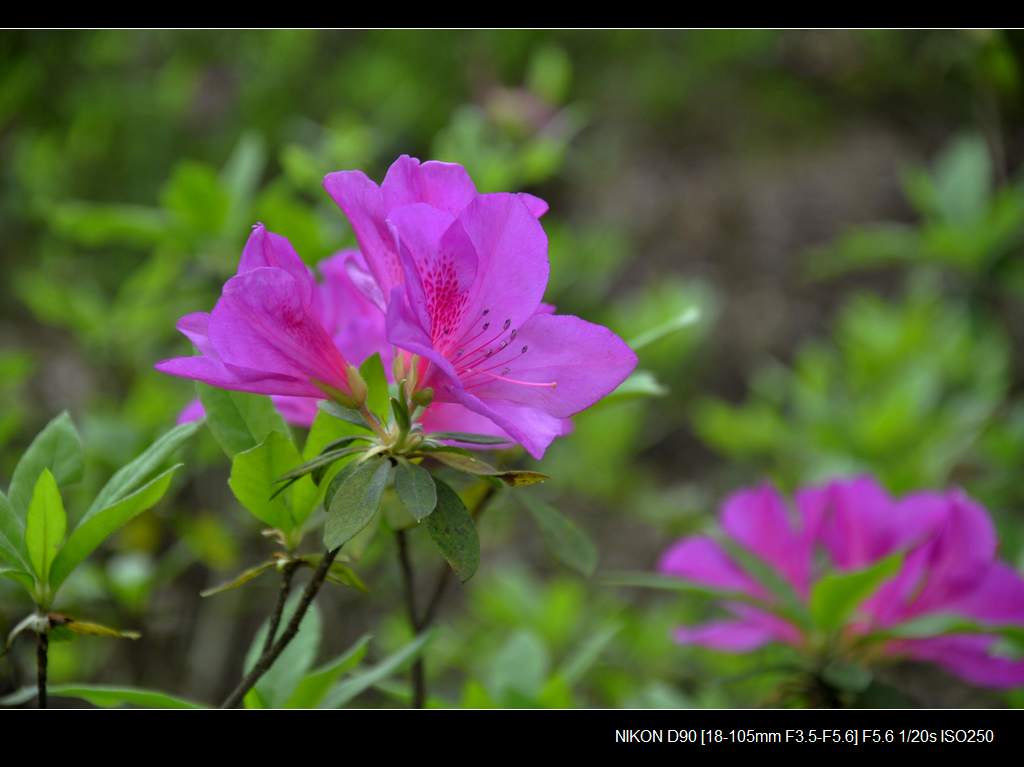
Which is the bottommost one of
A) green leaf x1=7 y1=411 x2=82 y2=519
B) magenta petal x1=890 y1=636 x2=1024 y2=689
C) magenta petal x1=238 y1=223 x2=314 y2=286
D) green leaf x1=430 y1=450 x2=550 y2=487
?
magenta petal x1=890 y1=636 x2=1024 y2=689

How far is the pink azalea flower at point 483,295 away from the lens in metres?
0.56

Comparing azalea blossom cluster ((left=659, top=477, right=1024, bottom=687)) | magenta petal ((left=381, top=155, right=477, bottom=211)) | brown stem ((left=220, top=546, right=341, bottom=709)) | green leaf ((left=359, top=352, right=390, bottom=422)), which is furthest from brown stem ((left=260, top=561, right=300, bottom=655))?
azalea blossom cluster ((left=659, top=477, right=1024, bottom=687))

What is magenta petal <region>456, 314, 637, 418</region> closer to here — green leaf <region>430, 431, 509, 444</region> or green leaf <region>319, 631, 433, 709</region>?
green leaf <region>430, 431, 509, 444</region>

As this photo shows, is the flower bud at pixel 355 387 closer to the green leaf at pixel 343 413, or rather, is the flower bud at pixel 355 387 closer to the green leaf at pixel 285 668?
the green leaf at pixel 343 413

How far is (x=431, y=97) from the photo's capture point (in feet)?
9.31

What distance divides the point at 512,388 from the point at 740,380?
2412 mm

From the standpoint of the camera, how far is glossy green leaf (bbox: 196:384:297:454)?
631mm

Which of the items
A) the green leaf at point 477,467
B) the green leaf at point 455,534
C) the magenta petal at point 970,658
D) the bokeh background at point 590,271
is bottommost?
the green leaf at point 455,534

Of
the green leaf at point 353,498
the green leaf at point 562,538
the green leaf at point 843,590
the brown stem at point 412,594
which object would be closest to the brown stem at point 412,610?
the brown stem at point 412,594

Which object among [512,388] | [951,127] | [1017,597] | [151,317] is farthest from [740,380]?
[512,388]

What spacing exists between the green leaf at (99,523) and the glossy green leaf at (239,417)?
0.05 metres

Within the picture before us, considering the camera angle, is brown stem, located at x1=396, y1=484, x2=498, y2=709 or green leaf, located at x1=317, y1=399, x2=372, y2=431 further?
brown stem, located at x1=396, y1=484, x2=498, y2=709

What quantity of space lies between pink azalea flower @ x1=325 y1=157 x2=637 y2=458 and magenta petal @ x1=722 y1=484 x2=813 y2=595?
0.37 meters
